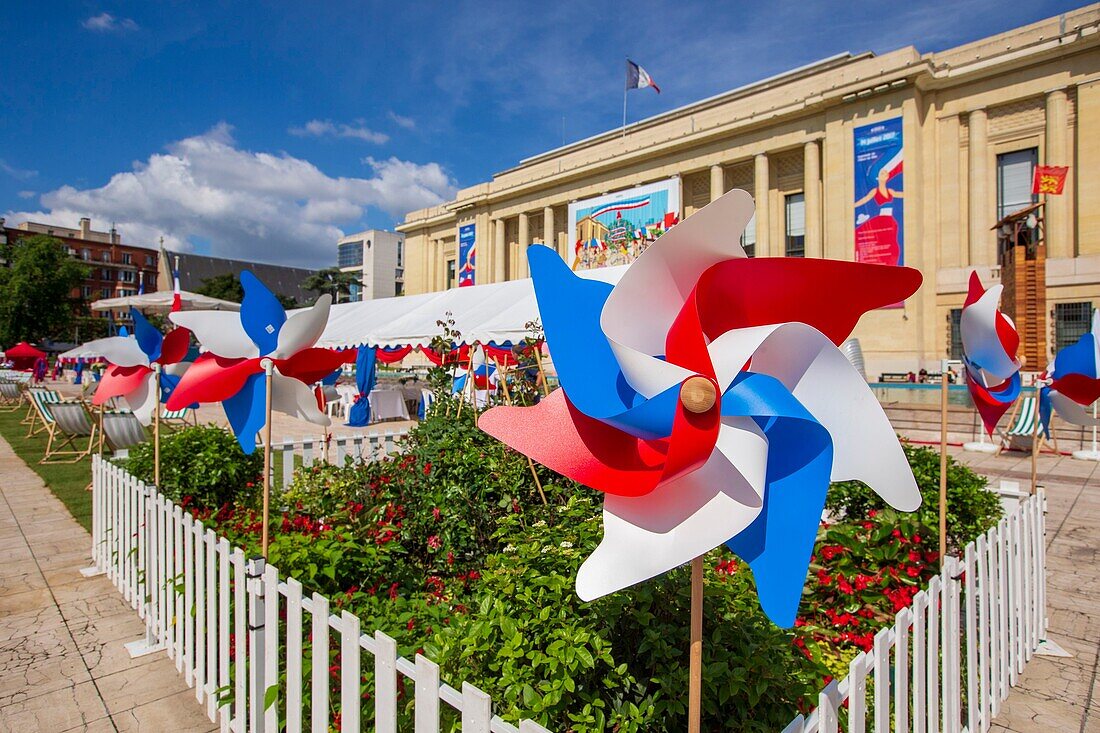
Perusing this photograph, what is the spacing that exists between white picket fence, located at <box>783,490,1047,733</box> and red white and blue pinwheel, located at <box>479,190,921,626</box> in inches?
24.3

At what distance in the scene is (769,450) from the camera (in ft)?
4.38

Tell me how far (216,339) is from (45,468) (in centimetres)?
812

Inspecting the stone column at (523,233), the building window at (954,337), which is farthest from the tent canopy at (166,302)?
the stone column at (523,233)

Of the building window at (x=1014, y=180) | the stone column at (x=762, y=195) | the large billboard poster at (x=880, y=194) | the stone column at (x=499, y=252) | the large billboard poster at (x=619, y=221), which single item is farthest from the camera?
the stone column at (x=499, y=252)

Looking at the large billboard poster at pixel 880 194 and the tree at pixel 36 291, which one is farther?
the tree at pixel 36 291

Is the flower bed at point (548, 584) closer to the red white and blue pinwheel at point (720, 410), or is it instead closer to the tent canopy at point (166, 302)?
the red white and blue pinwheel at point (720, 410)

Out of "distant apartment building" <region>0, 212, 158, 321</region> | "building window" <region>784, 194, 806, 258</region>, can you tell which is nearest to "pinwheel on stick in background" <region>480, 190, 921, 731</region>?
"building window" <region>784, 194, 806, 258</region>

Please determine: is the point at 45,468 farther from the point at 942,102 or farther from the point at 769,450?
the point at 942,102

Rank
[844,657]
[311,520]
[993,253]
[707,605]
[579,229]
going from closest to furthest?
1. [707,605]
2. [844,657]
3. [311,520]
4. [993,253]
5. [579,229]

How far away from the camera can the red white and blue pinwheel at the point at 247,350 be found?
115 inches

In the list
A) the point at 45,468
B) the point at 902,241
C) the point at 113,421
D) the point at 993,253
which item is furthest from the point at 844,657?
the point at 993,253

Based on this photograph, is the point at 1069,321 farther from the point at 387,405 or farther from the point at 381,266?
the point at 381,266

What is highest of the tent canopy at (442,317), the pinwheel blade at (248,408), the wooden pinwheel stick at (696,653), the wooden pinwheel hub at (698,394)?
the tent canopy at (442,317)

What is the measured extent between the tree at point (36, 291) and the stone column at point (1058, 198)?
5957 cm
